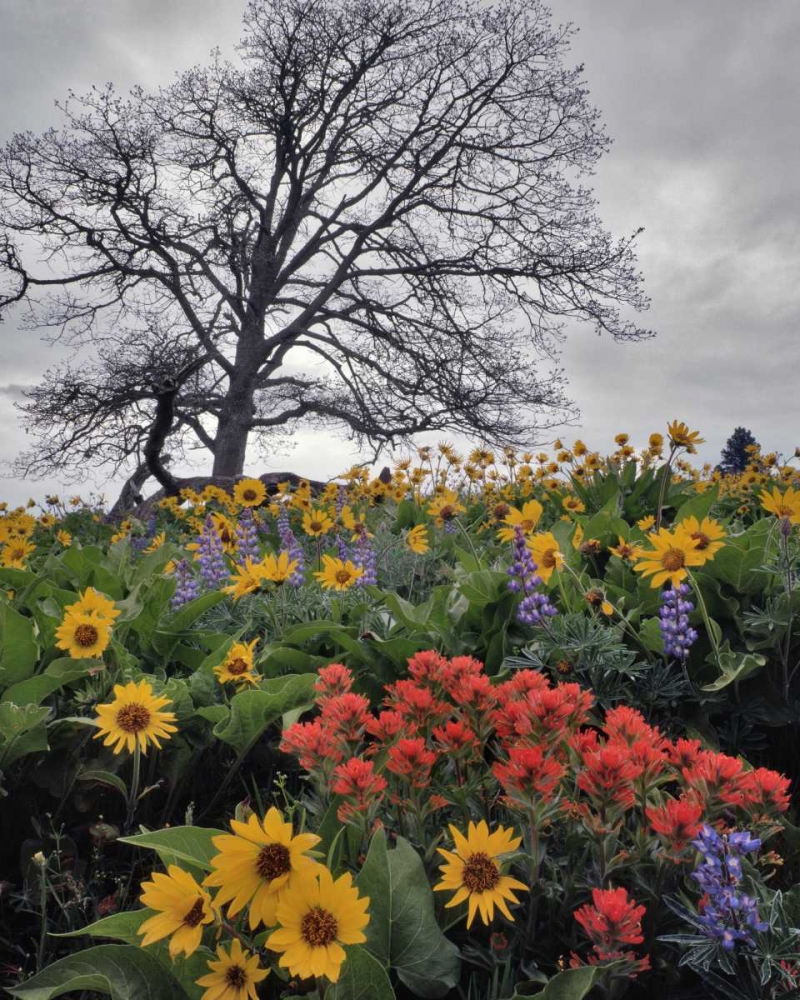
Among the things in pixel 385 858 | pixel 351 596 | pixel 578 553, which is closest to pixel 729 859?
pixel 385 858

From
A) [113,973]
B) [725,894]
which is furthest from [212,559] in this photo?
[725,894]

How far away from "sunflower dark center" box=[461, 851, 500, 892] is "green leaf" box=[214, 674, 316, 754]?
703 millimetres

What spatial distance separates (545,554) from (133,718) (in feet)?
3.62

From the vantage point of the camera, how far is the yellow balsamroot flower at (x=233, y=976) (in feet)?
3.16

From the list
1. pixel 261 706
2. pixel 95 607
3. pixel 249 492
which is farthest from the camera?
pixel 249 492

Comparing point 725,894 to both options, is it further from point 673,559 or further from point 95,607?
point 95,607

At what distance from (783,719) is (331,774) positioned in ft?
4.19

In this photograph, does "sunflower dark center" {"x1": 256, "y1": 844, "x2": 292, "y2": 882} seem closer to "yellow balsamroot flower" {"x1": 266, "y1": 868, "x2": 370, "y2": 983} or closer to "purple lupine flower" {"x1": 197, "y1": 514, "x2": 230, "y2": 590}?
"yellow balsamroot flower" {"x1": 266, "y1": 868, "x2": 370, "y2": 983}

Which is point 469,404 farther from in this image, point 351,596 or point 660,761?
point 660,761

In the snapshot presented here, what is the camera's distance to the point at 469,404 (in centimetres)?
1473

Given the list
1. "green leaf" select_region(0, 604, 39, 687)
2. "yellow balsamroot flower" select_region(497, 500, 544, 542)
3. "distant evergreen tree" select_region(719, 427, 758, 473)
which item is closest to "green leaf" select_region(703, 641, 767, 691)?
"yellow balsamroot flower" select_region(497, 500, 544, 542)

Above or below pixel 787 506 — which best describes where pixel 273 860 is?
below

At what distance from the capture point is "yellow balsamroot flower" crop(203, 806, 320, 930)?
901 millimetres

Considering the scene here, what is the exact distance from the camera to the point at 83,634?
179cm
